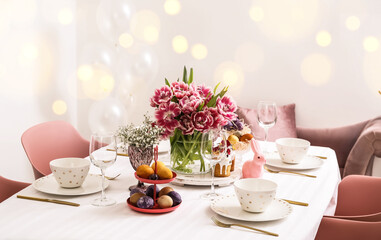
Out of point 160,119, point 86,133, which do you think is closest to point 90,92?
point 86,133

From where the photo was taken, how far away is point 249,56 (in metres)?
3.91

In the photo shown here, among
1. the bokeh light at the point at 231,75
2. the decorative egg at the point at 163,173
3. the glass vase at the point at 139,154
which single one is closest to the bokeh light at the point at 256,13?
the bokeh light at the point at 231,75

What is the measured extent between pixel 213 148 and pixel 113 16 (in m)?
2.41

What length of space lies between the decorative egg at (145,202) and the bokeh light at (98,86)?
270 centimetres

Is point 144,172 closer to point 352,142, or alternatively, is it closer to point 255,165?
point 255,165

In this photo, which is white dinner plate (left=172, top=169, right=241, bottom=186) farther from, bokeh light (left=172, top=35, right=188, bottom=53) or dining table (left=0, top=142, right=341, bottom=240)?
bokeh light (left=172, top=35, right=188, bottom=53)

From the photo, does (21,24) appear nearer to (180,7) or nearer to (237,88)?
(180,7)

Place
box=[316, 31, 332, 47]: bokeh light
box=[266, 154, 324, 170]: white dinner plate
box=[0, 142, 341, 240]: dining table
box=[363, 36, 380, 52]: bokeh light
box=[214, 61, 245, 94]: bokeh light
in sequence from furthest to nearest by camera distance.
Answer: box=[214, 61, 245, 94]: bokeh light → box=[316, 31, 332, 47]: bokeh light → box=[363, 36, 380, 52]: bokeh light → box=[266, 154, 324, 170]: white dinner plate → box=[0, 142, 341, 240]: dining table

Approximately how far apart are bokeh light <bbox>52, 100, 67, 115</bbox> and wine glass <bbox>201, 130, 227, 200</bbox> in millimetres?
2676

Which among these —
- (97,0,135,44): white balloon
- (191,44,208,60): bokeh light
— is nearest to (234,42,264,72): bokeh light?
(191,44,208,60): bokeh light

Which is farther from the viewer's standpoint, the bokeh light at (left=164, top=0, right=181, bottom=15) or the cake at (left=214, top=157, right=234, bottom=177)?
the bokeh light at (left=164, top=0, right=181, bottom=15)

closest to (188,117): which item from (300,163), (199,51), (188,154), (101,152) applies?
(188,154)

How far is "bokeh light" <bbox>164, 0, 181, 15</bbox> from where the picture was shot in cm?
406

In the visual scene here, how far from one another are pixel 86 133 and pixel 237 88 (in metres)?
1.54
